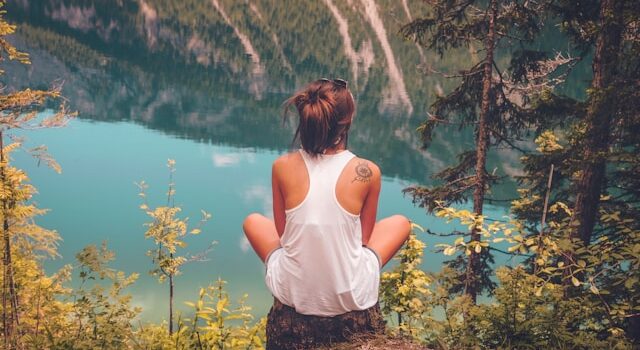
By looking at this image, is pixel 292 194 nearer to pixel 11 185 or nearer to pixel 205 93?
pixel 11 185

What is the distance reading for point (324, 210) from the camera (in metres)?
2.96

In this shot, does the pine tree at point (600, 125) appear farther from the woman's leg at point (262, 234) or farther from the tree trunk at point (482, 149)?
the woman's leg at point (262, 234)

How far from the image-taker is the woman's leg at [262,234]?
3.37 meters

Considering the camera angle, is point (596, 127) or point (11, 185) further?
point (596, 127)

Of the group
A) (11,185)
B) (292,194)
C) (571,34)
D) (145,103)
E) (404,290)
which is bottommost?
(145,103)

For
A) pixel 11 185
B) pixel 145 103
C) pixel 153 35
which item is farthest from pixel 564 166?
pixel 153 35

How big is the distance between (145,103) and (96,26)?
4114 cm

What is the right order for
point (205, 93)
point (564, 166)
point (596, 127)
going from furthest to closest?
point (205, 93) → point (564, 166) → point (596, 127)

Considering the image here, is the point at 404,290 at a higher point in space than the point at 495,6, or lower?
lower

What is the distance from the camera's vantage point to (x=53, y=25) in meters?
102

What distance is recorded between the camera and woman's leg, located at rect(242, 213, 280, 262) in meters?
3.37

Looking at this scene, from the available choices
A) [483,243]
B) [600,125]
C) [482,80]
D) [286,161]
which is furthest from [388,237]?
[482,80]

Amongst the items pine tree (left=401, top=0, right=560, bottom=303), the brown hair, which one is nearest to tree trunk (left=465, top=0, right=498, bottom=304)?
pine tree (left=401, top=0, right=560, bottom=303)

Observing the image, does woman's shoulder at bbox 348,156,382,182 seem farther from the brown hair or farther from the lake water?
the lake water
